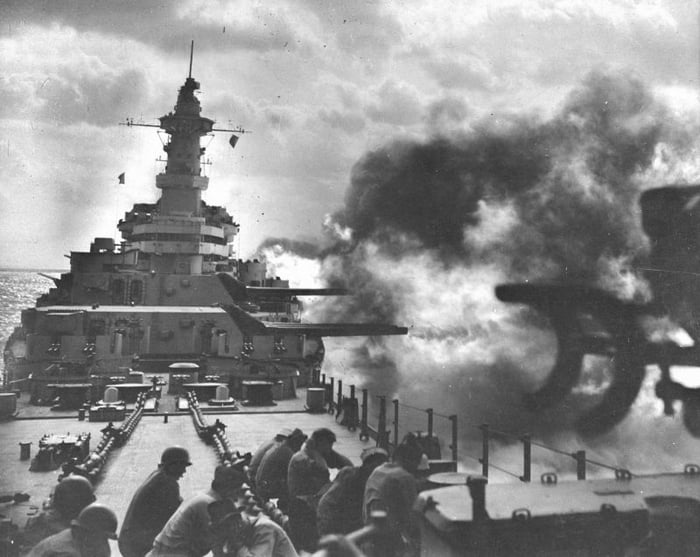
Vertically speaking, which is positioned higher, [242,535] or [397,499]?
[397,499]

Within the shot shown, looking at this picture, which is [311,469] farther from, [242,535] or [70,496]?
[70,496]

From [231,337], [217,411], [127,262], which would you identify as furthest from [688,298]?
[127,262]

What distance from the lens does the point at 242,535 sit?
416cm

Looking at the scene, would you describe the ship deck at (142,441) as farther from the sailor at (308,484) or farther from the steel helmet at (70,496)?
the steel helmet at (70,496)

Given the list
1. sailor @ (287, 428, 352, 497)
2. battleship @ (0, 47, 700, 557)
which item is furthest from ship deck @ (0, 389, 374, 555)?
sailor @ (287, 428, 352, 497)

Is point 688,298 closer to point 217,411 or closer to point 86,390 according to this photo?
point 217,411

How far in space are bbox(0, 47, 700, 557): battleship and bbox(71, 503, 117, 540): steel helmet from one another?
1.66 metres

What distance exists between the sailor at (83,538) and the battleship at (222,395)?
1673mm

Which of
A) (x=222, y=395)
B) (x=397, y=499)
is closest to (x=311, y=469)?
Result: (x=397, y=499)

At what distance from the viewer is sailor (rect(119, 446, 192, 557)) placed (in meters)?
4.76

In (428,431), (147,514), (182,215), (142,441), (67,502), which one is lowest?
(142,441)

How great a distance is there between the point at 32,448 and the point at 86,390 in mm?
4897

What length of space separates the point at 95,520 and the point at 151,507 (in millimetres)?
1144

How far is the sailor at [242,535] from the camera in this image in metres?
4.05
